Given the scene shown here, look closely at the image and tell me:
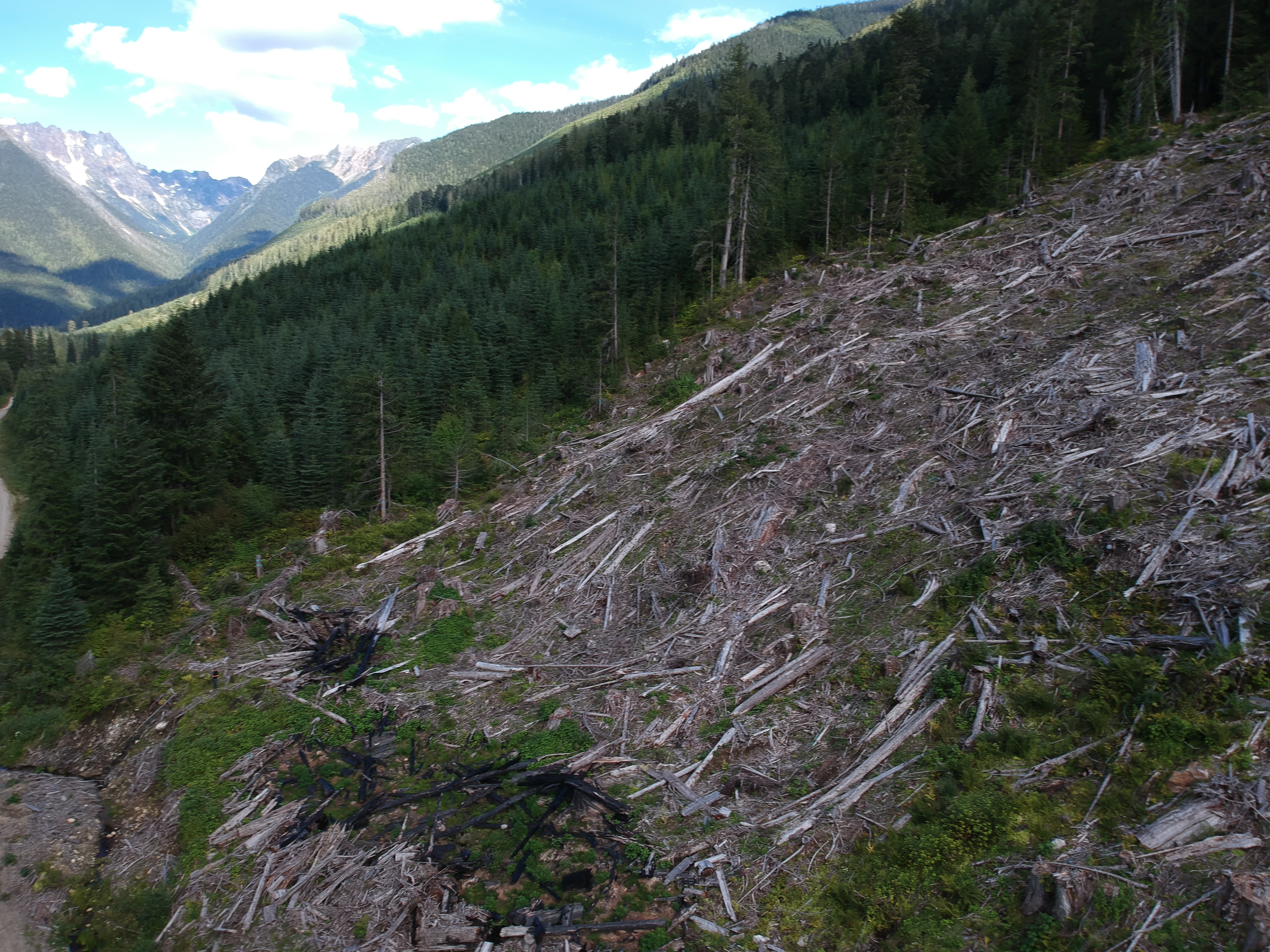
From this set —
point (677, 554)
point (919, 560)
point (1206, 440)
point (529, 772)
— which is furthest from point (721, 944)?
point (1206, 440)

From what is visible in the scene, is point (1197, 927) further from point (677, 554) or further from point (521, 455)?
point (521, 455)

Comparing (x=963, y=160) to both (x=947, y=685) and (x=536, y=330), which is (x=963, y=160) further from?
(x=947, y=685)

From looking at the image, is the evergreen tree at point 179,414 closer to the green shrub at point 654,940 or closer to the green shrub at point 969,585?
the green shrub at point 654,940

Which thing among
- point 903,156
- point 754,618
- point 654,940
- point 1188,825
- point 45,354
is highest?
point 903,156

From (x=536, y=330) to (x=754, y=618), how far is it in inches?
1653

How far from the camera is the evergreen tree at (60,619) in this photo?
76.1 ft

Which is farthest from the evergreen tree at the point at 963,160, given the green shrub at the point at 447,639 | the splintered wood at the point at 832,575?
the green shrub at the point at 447,639

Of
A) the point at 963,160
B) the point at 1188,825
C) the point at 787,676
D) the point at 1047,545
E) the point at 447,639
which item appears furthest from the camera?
the point at 963,160

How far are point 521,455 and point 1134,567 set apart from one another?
2591cm

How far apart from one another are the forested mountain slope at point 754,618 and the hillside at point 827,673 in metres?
0.07

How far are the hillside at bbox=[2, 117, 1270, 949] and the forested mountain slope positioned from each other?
2.9 inches

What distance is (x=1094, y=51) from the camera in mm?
49625

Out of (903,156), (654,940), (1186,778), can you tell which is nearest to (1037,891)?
(1186,778)

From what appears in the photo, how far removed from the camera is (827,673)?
39.4 ft
